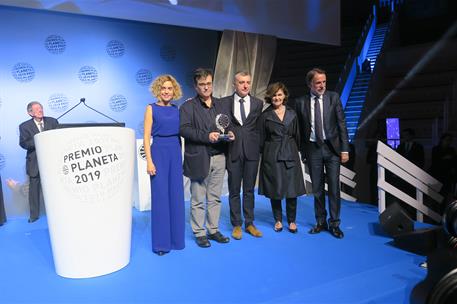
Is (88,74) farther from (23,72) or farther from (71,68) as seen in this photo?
(23,72)

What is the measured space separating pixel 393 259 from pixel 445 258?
0.76 meters

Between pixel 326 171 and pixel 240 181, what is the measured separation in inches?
30.9

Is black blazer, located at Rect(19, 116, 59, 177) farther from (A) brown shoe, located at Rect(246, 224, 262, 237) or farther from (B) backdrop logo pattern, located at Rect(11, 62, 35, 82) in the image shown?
(A) brown shoe, located at Rect(246, 224, 262, 237)

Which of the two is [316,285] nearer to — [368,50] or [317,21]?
[317,21]

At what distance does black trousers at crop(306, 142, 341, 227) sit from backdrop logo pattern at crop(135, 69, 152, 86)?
3.14 m

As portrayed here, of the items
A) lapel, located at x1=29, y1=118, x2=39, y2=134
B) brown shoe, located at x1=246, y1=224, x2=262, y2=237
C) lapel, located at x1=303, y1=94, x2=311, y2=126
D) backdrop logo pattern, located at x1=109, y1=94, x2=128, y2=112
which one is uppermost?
backdrop logo pattern, located at x1=109, y1=94, x2=128, y2=112

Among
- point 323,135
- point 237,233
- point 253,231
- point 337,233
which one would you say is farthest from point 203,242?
point 323,135

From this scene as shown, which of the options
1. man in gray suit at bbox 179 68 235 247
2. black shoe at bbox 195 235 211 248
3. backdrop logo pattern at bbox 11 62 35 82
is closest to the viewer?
man in gray suit at bbox 179 68 235 247

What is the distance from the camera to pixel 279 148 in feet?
11.8

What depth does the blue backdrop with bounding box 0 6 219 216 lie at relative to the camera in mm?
5004

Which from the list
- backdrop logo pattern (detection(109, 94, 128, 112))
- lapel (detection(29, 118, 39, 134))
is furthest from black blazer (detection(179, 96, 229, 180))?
backdrop logo pattern (detection(109, 94, 128, 112))

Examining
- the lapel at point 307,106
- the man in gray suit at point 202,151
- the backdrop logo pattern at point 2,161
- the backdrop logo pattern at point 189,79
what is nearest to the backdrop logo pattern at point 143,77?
the backdrop logo pattern at point 189,79

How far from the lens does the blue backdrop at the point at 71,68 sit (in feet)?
16.4

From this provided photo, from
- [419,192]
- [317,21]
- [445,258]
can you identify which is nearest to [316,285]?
[445,258]
